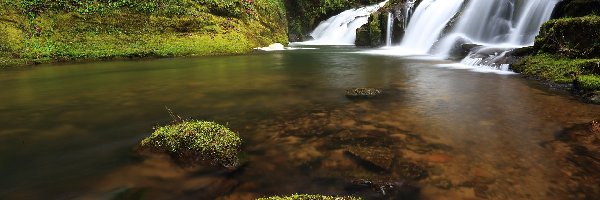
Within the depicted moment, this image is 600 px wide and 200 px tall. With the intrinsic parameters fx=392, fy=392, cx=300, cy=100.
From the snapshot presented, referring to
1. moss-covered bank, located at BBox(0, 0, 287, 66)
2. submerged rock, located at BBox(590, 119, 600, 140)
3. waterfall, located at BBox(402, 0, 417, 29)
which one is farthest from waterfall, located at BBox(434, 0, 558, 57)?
moss-covered bank, located at BBox(0, 0, 287, 66)

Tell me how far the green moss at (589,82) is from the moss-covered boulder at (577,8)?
4633 millimetres

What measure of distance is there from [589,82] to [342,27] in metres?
28.7

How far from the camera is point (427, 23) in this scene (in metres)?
25.2

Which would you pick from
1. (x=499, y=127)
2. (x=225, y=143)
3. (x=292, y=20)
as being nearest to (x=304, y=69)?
(x=499, y=127)

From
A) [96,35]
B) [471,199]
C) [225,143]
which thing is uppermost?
[96,35]

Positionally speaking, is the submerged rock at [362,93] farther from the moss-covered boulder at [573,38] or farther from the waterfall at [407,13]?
the waterfall at [407,13]

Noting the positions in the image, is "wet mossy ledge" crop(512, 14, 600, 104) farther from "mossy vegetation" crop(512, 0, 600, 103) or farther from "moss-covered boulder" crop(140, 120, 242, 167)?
"moss-covered boulder" crop(140, 120, 242, 167)

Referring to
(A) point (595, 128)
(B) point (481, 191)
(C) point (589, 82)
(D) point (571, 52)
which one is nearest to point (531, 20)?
(D) point (571, 52)

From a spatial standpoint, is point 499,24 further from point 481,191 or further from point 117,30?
point 117,30

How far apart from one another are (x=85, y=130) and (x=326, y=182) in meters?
4.40

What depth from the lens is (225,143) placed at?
5047mm

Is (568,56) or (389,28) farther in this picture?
(389,28)

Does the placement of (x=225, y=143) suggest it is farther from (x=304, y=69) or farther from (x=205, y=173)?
(x=304, y=69)

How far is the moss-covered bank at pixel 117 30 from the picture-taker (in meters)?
19.8
